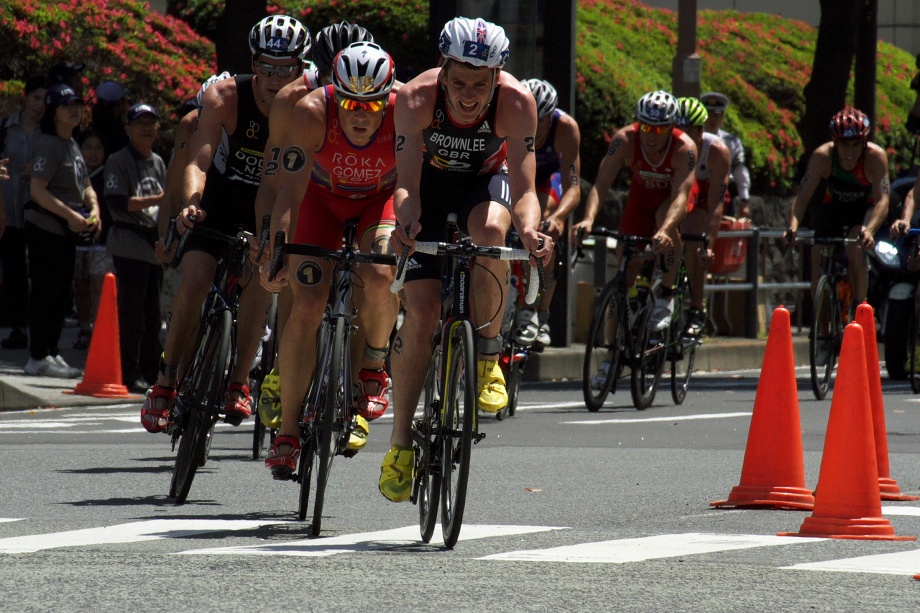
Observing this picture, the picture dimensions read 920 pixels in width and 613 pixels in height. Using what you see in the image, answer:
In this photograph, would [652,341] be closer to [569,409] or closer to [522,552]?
[569,409]

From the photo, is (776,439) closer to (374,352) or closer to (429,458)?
(374,352)

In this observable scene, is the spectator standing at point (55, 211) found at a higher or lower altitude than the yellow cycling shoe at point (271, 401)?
higher

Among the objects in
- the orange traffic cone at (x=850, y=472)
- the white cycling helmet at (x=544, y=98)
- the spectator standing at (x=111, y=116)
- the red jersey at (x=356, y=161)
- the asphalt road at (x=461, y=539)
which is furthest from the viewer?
the spectator standing at (x=111, y=116)

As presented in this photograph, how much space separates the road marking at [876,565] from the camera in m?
6.36

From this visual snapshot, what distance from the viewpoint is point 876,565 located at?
255 inches

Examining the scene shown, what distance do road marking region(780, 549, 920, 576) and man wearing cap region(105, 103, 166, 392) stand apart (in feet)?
26.8

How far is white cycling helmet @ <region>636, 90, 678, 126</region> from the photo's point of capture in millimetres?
13375

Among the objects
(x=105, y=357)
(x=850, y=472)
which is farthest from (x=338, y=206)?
(x=105, y=357)

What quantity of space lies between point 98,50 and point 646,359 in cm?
1015

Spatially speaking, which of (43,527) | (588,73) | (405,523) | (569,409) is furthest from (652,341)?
(588,73)

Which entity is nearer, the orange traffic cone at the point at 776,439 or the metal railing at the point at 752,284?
the orange traffic cone at the point at 776,439

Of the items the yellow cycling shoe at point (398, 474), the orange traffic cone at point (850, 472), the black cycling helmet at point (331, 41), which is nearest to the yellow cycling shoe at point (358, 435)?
the yellow cycling shoe at point (398, 474)

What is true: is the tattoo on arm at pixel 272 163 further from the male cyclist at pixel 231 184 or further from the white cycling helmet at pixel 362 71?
the male cyclist at pixel 231 184

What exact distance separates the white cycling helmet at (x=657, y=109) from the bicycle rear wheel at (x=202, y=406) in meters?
5.53
